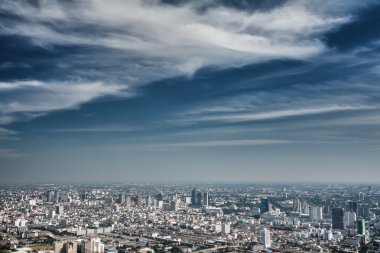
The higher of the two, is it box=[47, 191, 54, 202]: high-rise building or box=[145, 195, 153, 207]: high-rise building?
box=[47, 191, 54, 202]: high-rise building

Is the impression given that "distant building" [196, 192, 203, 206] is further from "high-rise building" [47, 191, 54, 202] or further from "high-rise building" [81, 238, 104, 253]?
"high-rise building" [81, 238, 104, 253]

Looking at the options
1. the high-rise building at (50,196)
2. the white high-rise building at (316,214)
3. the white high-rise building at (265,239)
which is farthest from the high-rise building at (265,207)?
the high-rise building at (50,196)

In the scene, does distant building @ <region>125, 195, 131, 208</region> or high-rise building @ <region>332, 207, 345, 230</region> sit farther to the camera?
distant building @ <region>125, 195, 131, 208</region>

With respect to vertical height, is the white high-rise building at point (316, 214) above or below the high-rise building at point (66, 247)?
below

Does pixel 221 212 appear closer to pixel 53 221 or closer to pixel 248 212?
pixel 248 212

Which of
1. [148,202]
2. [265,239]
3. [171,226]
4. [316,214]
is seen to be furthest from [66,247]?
[148,202]

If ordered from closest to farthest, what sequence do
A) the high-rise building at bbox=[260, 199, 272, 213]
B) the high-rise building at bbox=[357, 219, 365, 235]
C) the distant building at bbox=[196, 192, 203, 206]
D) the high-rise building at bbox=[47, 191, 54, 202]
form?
the high-rise building at bbox=[357, 219, 365, 235] → the high-rise building at bbox=[260, 199, 272, 213] → the high-rise building at bbox=[47, 191, 54, 202] → the distant building at bbox=[196, 192, 203, 206]

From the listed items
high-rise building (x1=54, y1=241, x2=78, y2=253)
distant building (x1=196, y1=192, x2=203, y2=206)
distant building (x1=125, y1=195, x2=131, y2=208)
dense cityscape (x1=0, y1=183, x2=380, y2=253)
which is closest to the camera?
high-rise building (x1=54, y1=241, x2=78, y2=253)

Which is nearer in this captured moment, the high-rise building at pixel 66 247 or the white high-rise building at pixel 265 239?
the high-rise building at pixel 66 247

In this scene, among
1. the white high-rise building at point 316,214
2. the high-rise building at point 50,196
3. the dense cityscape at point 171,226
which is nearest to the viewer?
the dense cityscape at point 171,226

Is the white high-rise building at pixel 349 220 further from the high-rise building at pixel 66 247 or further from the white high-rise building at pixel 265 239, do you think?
the high-rise building at pixel 66 247

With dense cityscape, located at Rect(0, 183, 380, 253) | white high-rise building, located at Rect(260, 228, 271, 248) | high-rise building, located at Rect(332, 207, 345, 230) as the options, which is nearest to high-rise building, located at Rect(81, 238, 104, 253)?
dense cityscape, located at Rect(0, 183, 380, 253)
